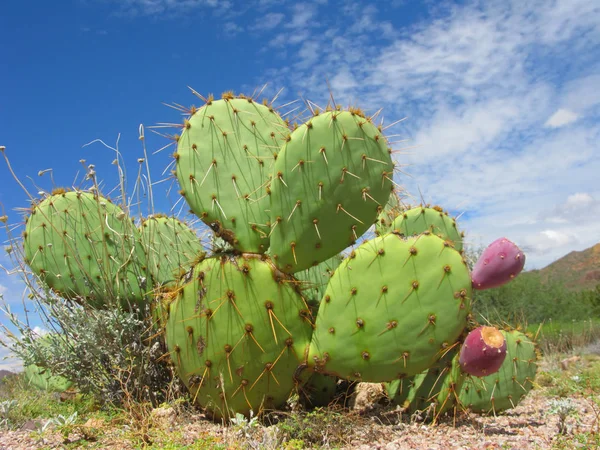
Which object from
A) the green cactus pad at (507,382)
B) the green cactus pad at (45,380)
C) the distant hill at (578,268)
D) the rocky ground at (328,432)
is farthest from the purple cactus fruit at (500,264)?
the distant hill at (578,268)

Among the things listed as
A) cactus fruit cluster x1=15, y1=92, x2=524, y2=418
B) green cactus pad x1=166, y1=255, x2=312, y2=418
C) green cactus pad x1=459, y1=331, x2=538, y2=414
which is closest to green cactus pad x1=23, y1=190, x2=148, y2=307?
cactus fruit cluster x1=15, y1=92, x2=524, y2=418

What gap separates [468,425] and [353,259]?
138 centimetres

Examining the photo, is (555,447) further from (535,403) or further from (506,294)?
(506,294)

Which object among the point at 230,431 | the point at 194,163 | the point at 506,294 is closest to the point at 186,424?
the point at 230,431

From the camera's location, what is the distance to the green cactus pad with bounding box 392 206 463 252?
13.5 feet

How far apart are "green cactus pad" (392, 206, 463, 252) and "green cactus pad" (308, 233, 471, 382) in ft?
3.41

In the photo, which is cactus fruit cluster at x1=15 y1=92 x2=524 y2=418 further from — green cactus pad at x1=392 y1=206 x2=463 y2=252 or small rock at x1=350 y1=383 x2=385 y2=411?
green cactus pad at x1=392 y1=206 x2=463 y2=252

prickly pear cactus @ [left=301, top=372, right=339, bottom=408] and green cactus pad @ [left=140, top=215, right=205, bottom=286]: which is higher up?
green cactus pad @ [left=140, top=215, right=205, bottom=286]

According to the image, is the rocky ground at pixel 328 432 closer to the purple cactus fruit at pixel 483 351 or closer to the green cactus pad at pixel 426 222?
the purple cactus fruit at pixel 483 351

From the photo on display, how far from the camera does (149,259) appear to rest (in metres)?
4.24

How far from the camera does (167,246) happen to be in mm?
4516

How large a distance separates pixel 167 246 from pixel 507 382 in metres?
2.88

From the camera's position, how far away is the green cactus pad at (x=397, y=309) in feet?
9.53

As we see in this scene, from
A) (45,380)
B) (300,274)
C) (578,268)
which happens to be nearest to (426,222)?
(300,274)
